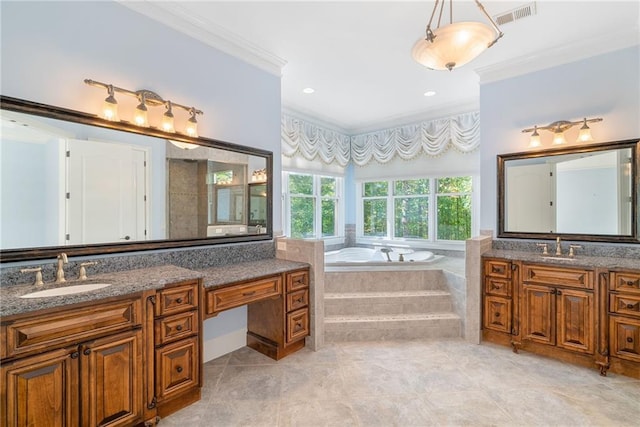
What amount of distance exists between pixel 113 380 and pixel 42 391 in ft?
0.95

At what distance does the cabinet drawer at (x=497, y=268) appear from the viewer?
281cm

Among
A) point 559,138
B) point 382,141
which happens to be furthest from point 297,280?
point 382,141

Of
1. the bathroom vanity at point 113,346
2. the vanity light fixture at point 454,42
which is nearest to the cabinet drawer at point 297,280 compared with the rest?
the bathroom vanity at point 113,346

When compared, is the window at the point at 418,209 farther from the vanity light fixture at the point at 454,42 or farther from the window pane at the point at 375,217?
the vanity light fixture at the point at 454,42

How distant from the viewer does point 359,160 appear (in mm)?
5500

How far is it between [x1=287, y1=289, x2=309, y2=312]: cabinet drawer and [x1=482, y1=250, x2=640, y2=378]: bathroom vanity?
5.79 feet

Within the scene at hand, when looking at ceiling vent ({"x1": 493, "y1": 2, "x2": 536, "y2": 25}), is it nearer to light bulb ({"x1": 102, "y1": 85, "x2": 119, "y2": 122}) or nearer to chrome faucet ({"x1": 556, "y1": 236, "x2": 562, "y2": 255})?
chrome faucet ({"x1": 556, "y1": 236, "x2": 562, "y2": 255})

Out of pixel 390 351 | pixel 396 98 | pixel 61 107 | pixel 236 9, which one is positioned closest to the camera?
pixel 61 107

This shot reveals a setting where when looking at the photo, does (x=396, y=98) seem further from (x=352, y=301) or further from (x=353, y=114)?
(x=352, y=301)

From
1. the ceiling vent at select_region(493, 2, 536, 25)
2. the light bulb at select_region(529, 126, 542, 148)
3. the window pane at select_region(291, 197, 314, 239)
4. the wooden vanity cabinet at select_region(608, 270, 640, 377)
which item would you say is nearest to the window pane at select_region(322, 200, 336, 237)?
the window pane at select_region(291, 197, 314, 239)

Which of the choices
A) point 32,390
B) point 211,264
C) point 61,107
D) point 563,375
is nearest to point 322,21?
point 61,107

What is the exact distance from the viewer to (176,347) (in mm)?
1891

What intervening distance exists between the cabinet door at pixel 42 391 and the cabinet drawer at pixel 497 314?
3205 mm

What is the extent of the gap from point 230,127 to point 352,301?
215 centimetres
